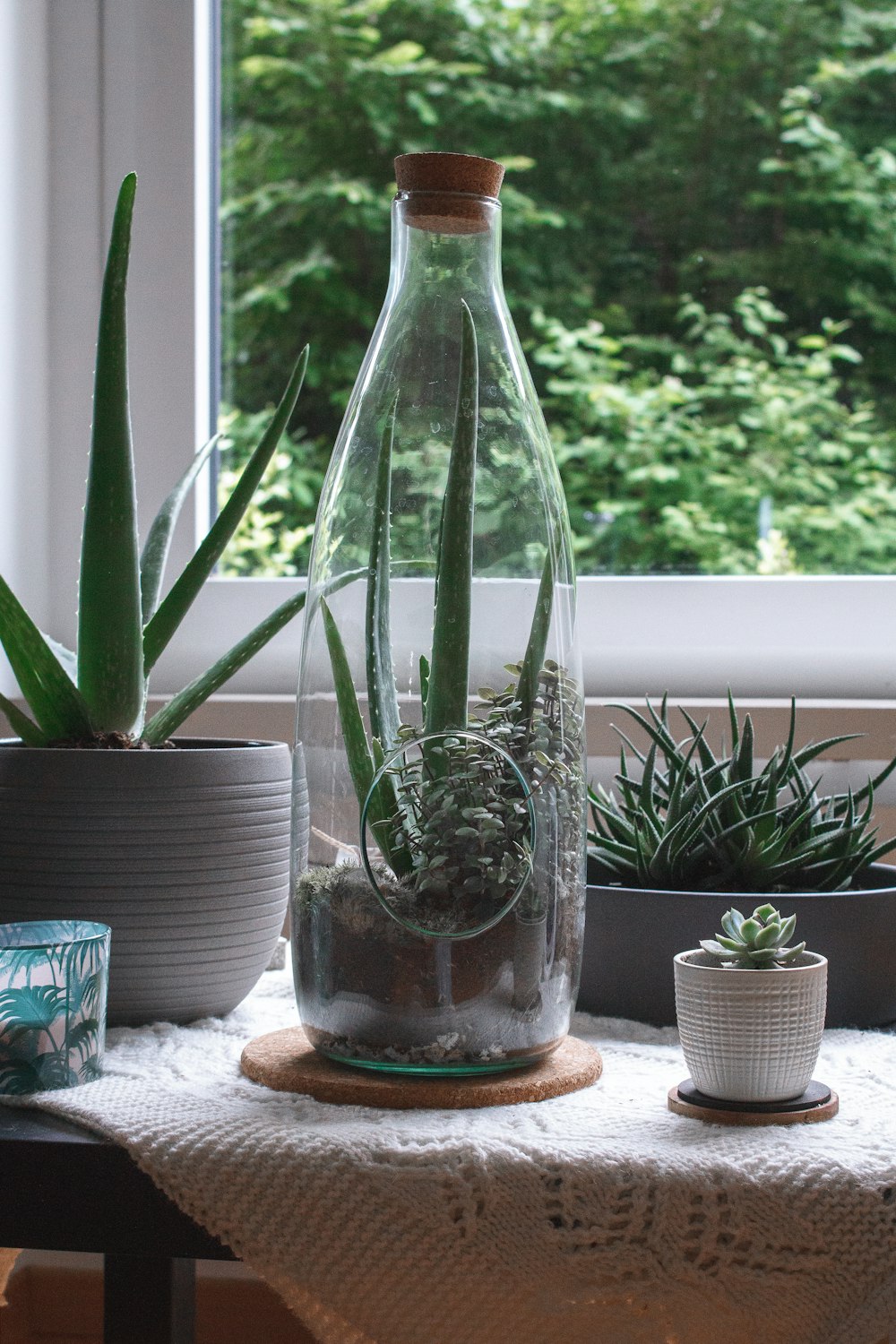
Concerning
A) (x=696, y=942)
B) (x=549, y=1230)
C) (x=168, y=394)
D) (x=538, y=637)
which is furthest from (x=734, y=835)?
(x=168, y=394)

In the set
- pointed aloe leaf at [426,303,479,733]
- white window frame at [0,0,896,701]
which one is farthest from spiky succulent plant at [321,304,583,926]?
white window frame at [0,0,896,701]

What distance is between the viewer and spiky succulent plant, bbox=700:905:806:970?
1.74ft

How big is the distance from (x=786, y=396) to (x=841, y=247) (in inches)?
5.6

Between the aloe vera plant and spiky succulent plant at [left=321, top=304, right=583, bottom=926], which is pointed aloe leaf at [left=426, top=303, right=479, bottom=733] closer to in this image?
spiky succulent plant at [left=321, top=304, right=583, bottom=926]

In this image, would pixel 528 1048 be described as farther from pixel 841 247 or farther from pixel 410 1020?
pixel 841 247

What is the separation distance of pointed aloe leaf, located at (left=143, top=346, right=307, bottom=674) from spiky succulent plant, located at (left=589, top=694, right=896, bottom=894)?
243 mm

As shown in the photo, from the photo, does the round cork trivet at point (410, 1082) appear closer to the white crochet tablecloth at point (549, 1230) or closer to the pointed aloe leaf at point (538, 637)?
the white crochet tablecloth at point (549, 1230)

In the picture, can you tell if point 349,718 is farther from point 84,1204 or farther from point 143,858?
point 84,1204

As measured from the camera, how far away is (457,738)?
0.55 m

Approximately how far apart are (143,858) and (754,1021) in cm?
29

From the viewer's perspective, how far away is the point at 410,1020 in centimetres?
54

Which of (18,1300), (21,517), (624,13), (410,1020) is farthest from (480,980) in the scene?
(624,13)

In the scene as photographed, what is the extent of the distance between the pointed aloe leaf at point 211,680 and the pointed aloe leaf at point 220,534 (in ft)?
0.09

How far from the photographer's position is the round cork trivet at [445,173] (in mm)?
586
